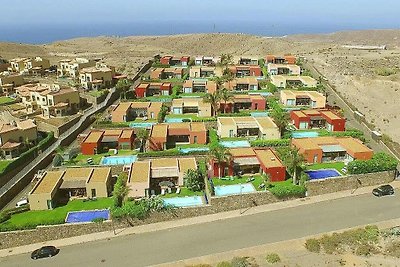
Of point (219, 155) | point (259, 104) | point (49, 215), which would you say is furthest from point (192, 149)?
point (259, 104)

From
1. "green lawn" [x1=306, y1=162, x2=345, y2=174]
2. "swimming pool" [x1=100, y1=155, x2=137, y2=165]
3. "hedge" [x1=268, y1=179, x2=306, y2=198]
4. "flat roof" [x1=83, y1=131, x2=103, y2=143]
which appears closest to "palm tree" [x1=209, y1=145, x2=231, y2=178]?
"hedge" [x1=268, y1=179, x2=306, y2=198]

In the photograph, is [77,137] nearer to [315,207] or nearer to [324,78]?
[315,207]

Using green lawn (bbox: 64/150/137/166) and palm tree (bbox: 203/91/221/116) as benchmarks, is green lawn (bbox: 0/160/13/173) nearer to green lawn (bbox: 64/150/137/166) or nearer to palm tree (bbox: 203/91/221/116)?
green lawn (bbox: 64/150/137/166)

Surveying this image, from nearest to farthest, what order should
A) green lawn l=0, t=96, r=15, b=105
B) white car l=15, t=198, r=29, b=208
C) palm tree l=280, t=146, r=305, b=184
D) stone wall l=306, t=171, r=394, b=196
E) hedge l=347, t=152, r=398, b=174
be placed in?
white car l=15, t=198, r=29, b=208 < stone wall l=306, t=171, r=394, b=196 < palm tree l=280, t=146, r=305, b=184 < hedge l=347, t=152, r=398, b=174 < green lawn l=0, t=96, r=15, b=105

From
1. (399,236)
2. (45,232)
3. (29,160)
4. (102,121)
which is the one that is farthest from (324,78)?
(45,232)

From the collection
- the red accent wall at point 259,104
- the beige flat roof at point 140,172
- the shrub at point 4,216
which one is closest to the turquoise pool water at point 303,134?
the red accent wall at point 259,104

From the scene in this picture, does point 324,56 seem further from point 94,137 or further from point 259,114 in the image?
point 94,137
